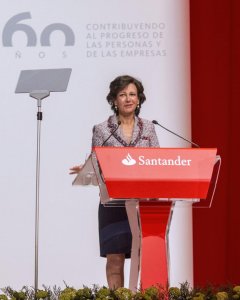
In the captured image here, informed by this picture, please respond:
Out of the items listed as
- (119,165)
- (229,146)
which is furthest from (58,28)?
(119,165)

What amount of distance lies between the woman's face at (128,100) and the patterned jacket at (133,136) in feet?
0.25

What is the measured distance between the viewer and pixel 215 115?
14.3 feet

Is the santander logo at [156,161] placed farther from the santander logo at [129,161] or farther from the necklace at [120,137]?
the necklace at [120,137]

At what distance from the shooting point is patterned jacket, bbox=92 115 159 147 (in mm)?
3586

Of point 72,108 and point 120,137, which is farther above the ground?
point 72,108

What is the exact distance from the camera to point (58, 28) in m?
4.34

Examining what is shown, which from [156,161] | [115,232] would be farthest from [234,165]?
[156,161]

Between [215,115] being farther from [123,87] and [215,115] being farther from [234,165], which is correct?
[123,87]

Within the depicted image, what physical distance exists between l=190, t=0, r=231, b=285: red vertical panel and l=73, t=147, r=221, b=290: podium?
195 cm

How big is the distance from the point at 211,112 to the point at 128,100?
79 centimetres

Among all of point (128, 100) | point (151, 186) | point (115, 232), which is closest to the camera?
point (151, 186)

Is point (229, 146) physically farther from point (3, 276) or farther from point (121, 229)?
point (3, 276)

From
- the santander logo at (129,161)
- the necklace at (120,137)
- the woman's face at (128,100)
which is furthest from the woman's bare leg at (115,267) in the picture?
the santander logo at (129,161)

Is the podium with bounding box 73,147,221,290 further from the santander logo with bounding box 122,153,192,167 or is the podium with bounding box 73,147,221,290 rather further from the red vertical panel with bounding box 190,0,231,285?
the red vertical panel with bounding box 190,0,231,285
